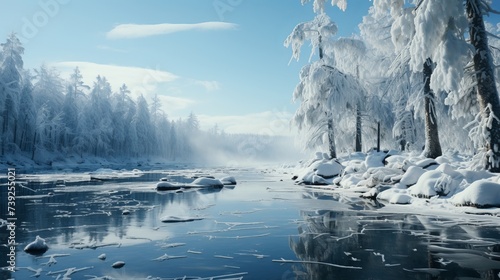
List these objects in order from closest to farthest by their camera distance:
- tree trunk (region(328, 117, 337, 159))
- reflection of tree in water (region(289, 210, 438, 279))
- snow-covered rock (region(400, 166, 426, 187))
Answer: reflection of tree in water (region(289, 210, 438, 279)), snow-covered rock (region(400, 166, 426, 187)), tree trunk (region(328, 117, 337, 159))

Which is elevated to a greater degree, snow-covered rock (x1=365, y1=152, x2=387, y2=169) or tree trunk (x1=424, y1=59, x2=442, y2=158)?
tree trunk (x1=424, y1=59, x2=442, y2=158)

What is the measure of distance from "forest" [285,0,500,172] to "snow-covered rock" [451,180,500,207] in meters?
1.89

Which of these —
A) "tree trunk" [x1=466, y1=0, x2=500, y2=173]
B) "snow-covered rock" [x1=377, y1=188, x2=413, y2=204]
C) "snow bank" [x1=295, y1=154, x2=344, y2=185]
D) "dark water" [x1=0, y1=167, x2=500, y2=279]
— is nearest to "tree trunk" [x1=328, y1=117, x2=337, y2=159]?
"snow bank" [x1=295, y1=154, x2=344, y2=185]

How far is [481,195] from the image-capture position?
1038 cm

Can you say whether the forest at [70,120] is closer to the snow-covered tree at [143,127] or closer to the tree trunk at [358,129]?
the snow-covered tree at [143,127]

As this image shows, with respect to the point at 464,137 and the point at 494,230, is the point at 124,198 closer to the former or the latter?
the point at 494,230

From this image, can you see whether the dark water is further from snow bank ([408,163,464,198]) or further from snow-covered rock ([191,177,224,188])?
snow-covered rock ([191,177,224,188])

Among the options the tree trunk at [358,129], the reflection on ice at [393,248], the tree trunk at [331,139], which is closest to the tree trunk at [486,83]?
the reflection on ice at [393,248]

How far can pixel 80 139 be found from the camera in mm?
60156

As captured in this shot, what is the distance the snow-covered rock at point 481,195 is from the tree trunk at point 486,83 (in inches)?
72.1

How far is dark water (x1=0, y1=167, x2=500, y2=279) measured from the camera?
5332mm

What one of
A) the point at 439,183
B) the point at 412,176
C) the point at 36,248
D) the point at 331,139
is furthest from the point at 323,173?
the point at 36,248

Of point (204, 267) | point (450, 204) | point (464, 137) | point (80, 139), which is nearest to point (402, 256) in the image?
point (204, 267)

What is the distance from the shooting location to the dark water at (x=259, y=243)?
533 centimetres
